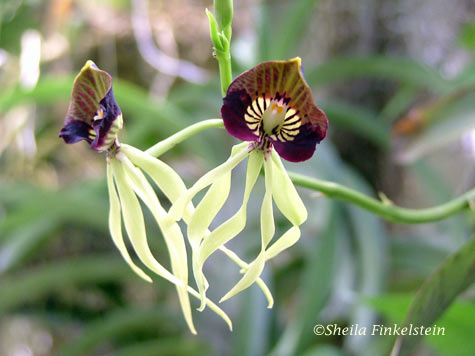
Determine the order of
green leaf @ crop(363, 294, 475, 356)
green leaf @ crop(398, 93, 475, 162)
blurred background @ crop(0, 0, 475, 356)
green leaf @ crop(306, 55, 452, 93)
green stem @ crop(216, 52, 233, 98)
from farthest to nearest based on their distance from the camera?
green leaf @ crop(306, 55, 452, 93) < blurred background @ crop(0, 0, 475, 356) < green leaf @ crop(398, 93, 475, 162) < green leaf @ crop(363, 294, 475, 356) < green stem @ crop(216, 52, 233, 98)

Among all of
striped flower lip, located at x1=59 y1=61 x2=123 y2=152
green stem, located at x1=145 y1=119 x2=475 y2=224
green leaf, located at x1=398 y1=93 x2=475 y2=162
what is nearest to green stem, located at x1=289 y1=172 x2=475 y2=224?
green stem, located at x1=145 y1=119 x2=475 y2=224

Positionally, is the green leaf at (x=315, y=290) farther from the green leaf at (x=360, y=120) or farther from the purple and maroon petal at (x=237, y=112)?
the purple and maroon petal at (x=237, y=112)

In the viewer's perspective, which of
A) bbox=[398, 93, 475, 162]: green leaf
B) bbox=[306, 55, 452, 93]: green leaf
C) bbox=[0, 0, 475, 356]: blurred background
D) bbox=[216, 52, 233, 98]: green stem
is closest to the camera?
bbox=[216, 52, 233, 98]: green stem

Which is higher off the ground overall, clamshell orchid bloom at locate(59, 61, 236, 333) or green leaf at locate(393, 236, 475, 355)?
green leaf at locate(393, 236, 475, 355)

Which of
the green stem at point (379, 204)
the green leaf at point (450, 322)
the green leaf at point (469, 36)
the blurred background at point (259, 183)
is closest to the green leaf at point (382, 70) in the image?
the blurred background at point (259, 183)

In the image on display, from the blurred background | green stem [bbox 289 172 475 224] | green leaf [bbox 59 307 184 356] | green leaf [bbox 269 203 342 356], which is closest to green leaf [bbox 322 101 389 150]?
the blurred background

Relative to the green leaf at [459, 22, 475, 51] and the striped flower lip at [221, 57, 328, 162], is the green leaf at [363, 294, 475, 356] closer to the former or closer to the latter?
the striped flower lip at [221, 57, 328, 162]

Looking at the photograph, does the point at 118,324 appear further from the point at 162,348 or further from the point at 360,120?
the point at 360,120

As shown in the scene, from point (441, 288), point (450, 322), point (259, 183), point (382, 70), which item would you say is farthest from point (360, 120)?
point (441, 288)

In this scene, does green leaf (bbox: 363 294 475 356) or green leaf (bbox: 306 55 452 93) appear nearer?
green leaf (bbox: 363 294 475 356)

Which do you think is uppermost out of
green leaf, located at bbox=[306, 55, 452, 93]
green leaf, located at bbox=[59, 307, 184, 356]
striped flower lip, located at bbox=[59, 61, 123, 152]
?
green leaf, located at bbox=[306, 55, 452, 93]
